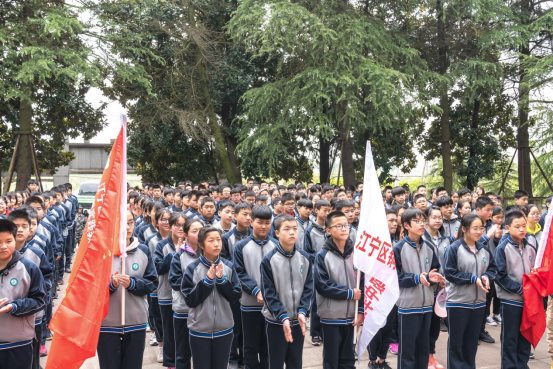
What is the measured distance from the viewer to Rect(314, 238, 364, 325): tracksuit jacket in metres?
4.95

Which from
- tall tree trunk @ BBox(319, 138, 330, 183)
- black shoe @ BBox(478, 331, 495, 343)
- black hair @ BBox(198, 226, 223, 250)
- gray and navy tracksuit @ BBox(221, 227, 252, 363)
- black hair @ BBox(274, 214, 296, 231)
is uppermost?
tall tree trunk @ BBox(319, 138, 330, 183)

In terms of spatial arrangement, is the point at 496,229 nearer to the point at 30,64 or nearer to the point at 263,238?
the point at 263,238

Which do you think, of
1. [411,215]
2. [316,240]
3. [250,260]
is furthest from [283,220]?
[316,240]

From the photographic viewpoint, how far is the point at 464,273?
215 inches

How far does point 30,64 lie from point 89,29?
3014mm

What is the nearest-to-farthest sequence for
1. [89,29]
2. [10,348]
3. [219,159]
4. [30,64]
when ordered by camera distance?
[10,348], [30,64], [89,29], [219,159]

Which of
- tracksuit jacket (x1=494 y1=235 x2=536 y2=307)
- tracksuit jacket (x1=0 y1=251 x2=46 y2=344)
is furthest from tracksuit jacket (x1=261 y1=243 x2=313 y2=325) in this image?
tracksuit jacket (x1=494 y1=235 x2=536 y2=307)

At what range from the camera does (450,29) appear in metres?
18.6

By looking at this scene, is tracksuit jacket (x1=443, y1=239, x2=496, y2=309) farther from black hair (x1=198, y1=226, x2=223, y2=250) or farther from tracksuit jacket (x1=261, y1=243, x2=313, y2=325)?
black hair (x1=198, y1=226, x2=223, y2=250)

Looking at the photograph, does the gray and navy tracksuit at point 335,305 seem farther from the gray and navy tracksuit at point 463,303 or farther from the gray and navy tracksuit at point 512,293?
the gray and navy tracksuit at point 512,293

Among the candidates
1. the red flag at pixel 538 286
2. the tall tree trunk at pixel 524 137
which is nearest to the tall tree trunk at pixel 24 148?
the tall tree trunk at pixel 524 137

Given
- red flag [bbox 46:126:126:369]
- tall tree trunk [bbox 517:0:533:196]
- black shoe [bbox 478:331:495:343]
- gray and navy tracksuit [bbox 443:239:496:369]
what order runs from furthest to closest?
tall tree trunk [bbox 517:0:533:196] < black shoe [bbox 478:331:495:343] < gray and navy tracksuit [bbox 443:239:496:369] < red flag [bbox 46:126:126:369]

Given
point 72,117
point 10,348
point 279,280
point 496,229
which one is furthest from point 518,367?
point 72,117

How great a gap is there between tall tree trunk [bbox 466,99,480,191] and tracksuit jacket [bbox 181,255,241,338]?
1714 cm
